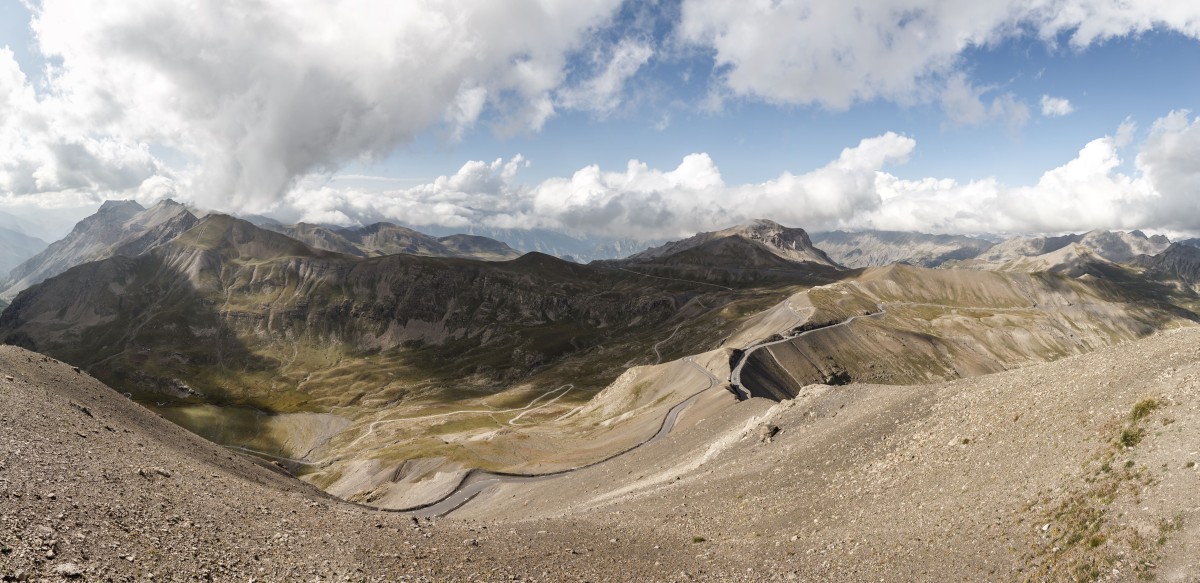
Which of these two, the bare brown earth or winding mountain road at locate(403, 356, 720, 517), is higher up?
the bare brown earth

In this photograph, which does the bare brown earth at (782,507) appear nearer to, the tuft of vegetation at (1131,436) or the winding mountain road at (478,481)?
the tuft of vegetation at (1131,436)

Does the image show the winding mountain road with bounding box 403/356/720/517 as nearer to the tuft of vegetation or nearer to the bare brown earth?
the bare brown earth

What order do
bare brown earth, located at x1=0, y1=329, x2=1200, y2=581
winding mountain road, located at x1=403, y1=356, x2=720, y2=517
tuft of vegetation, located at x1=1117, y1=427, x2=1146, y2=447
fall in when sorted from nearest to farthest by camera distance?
bare brown earth, located at x1=0, y1=329, x2=1200, y2=581 → tuft of vegetation, located at x1=1117, y1=427, x2=1146, y2=447 → winding mountain road, located at x1=403, y1=356, x2=720, y2=517

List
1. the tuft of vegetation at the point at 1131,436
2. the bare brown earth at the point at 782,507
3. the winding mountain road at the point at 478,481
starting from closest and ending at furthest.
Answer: the bare brown earth at the point at 782,507
the tuft of vegetation at the point at 1131,436
the winding mountain road at the point at 478,481

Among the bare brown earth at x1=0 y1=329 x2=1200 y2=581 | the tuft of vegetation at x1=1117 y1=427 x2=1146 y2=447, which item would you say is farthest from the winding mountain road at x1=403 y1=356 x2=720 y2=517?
the tuft of vegetation at x1=1117 y1=427 x2=1146 y2=447

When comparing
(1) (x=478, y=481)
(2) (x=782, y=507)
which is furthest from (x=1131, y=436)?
(1) (x=478, y=481)

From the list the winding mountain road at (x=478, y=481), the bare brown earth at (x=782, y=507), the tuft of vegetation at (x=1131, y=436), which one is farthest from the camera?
the winding mountain road at (x=478, y=481)

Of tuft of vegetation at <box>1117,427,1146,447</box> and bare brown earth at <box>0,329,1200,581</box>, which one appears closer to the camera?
bare brown earth at <box>0,329,1200,581</box>

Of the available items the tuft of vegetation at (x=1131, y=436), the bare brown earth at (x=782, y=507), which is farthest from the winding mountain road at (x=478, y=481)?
the tuft of vegetation at (x=1131, y=436)

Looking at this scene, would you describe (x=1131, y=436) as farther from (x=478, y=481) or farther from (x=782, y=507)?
(x=478, y=481)

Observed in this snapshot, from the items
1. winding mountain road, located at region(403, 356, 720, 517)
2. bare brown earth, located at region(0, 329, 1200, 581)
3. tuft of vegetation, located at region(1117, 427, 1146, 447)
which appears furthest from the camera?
winding mountain road, located at region(403, 356, 720, 517)
